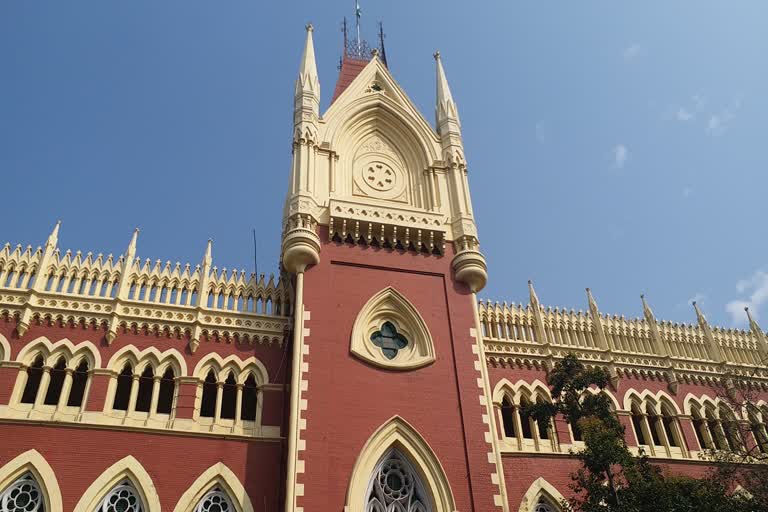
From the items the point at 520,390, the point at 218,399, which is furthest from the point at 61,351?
the point at 520,390

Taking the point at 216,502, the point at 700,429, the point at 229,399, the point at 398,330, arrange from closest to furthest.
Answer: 1. the point at 216,502
2. the point at 229,399
3. the point at 398,330
4. the point at 700,429

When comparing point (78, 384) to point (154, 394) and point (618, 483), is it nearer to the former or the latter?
point (154, 394)

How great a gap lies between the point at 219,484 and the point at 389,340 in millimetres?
6083

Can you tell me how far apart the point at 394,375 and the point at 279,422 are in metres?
3.34

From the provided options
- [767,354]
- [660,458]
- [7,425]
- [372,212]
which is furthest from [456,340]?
[767,354]

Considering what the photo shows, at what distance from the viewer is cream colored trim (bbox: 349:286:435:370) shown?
18000 millimetres

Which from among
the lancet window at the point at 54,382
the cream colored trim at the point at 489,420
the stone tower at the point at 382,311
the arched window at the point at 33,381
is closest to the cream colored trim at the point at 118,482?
the lancet window at the point at 54,382

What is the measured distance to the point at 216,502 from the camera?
51.3 ft

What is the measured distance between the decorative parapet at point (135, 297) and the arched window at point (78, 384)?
103 centimetres

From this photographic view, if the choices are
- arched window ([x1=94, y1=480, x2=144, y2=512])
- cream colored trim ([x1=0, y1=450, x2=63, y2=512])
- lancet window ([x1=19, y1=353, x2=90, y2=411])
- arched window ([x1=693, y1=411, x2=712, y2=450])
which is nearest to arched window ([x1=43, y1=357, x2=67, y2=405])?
lancet window ([x1=19, y1=353, x2=90, y2=411])

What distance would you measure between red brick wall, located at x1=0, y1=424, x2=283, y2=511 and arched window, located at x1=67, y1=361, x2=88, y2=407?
145 centimetres

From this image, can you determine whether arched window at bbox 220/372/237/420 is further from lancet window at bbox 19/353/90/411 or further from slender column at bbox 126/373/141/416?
lancet window at bbox 19/353/90/411

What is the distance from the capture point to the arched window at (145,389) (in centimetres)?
1731

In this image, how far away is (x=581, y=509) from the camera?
13.9 meters
